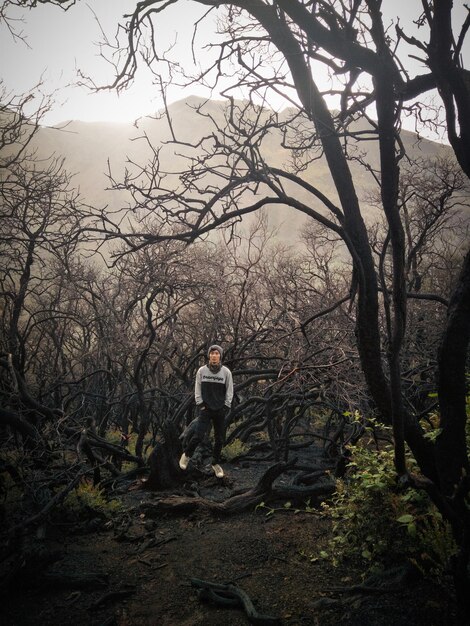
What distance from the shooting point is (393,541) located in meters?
3.32

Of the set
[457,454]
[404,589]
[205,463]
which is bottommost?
[205,463]

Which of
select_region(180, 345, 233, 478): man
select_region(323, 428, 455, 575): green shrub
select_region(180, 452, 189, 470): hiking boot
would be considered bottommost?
select_region(180, 452, 189, 470): hiking boot

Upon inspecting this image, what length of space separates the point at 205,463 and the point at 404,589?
5.55 m

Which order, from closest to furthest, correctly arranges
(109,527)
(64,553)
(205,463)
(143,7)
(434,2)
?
1. (434,2)
2. (143,7)
3. (64,553)
4. (109,527)
5. (205,463)

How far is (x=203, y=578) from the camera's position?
388 centimetres

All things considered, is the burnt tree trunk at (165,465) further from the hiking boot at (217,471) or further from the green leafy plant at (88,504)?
the green leafy plant at (88,504)

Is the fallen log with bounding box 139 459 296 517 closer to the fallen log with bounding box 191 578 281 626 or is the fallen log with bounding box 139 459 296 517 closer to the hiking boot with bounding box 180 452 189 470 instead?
the hiking boot with bounding box 180 452 189 470

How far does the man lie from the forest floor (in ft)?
4.82

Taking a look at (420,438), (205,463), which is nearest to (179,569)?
(420,438)

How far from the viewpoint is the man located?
6332 mm

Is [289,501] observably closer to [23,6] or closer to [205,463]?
[205,463]

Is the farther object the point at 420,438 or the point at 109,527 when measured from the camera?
the point at 109,527

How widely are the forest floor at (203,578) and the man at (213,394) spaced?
147 centimetres

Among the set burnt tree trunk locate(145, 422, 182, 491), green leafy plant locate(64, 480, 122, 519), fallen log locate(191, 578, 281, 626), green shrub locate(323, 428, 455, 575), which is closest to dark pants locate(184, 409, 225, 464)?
burnt tree trunk locate(145, 422, 182, 491)
